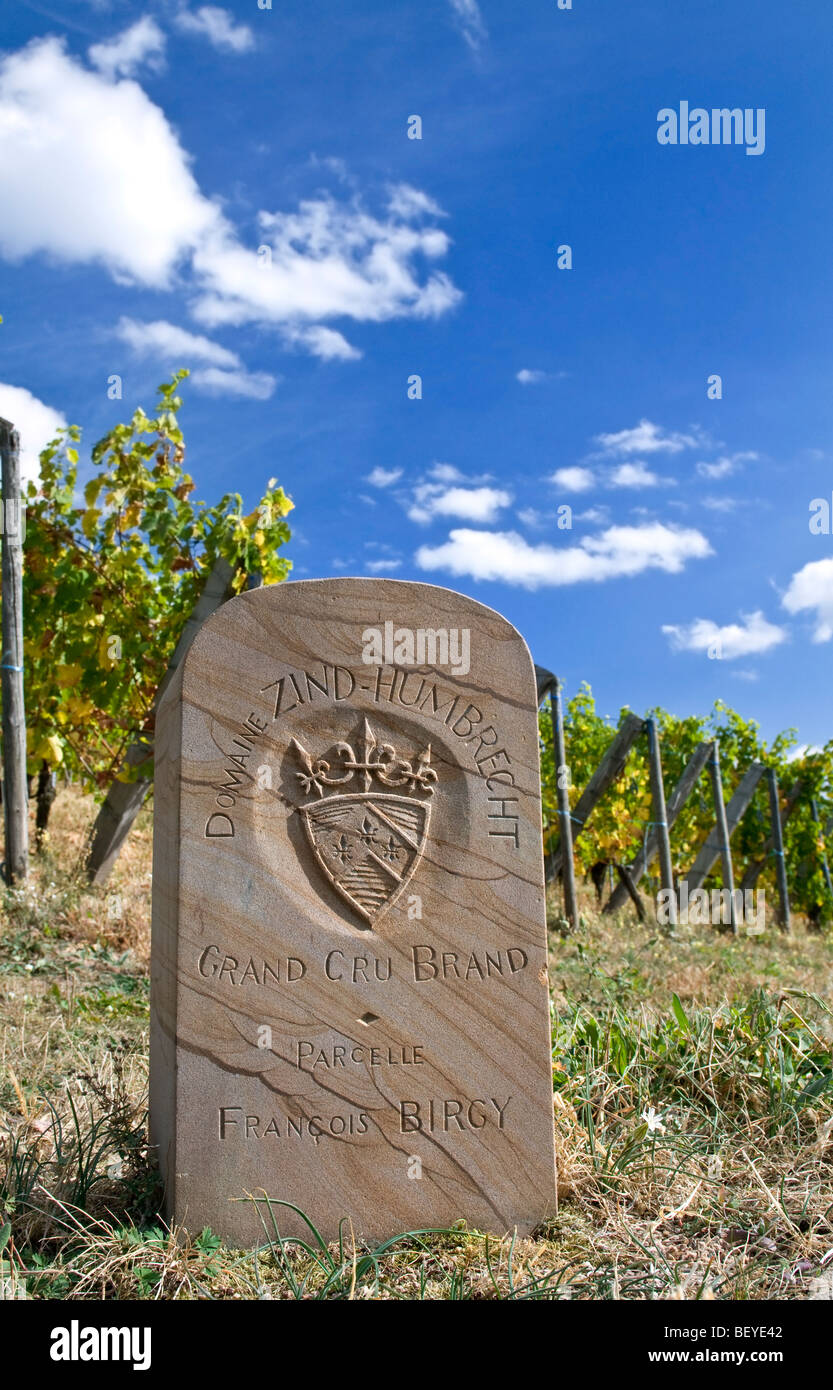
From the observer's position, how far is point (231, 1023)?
2.70 m

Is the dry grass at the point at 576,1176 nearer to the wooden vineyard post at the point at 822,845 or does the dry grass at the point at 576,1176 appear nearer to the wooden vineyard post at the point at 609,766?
the wooden vineyard post at the point at 609,766

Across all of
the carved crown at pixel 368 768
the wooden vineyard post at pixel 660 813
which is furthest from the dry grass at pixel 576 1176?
the wooden vineyard post at pixel 660 813

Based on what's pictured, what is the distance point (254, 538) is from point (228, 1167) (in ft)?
14.3

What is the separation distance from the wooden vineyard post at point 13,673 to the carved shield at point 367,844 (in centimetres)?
388

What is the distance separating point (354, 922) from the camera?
280 centimetres

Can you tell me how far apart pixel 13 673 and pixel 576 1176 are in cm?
459

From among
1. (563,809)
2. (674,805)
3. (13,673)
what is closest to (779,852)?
(674,805)

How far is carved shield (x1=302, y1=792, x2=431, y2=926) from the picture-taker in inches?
110

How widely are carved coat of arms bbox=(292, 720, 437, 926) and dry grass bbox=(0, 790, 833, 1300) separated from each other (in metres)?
0.89

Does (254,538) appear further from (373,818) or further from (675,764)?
(675,764)

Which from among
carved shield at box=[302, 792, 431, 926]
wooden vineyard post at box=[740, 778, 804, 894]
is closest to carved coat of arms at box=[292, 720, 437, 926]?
carved shield at box=[302, 792, 431, 926]

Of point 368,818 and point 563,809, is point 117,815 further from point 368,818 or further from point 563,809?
point 368,818

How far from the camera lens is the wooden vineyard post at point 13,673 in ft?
20.0

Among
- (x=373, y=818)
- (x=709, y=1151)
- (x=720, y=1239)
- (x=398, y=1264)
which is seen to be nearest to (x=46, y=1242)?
(x=398, y=1264)
